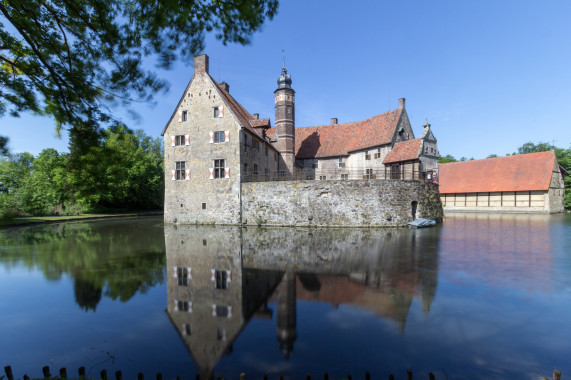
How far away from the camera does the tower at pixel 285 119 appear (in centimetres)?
2729

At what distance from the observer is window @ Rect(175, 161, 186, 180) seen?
24.0 meters

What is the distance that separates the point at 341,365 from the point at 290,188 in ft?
58.6

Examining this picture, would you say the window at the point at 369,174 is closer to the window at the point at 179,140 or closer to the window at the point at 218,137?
the window at the point at 218,137

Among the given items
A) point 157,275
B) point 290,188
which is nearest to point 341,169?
point 290,188

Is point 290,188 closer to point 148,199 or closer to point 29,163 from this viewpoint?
point 148,199

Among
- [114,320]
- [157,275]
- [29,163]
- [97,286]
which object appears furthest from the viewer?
[29,163]

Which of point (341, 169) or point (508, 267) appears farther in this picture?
point (341, 169)

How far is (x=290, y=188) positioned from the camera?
2181 cm

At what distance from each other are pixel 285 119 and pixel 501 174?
28662 millimetres

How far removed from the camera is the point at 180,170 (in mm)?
24094

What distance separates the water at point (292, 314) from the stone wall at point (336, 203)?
30.4 feet

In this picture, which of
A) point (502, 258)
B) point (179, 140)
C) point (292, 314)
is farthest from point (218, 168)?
point (502, 258)

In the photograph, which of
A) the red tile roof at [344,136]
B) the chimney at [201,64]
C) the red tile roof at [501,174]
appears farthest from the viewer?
the red tile roof at [501,174]

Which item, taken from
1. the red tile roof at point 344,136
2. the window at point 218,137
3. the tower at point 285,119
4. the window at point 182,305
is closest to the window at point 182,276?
the window at point 182,305
